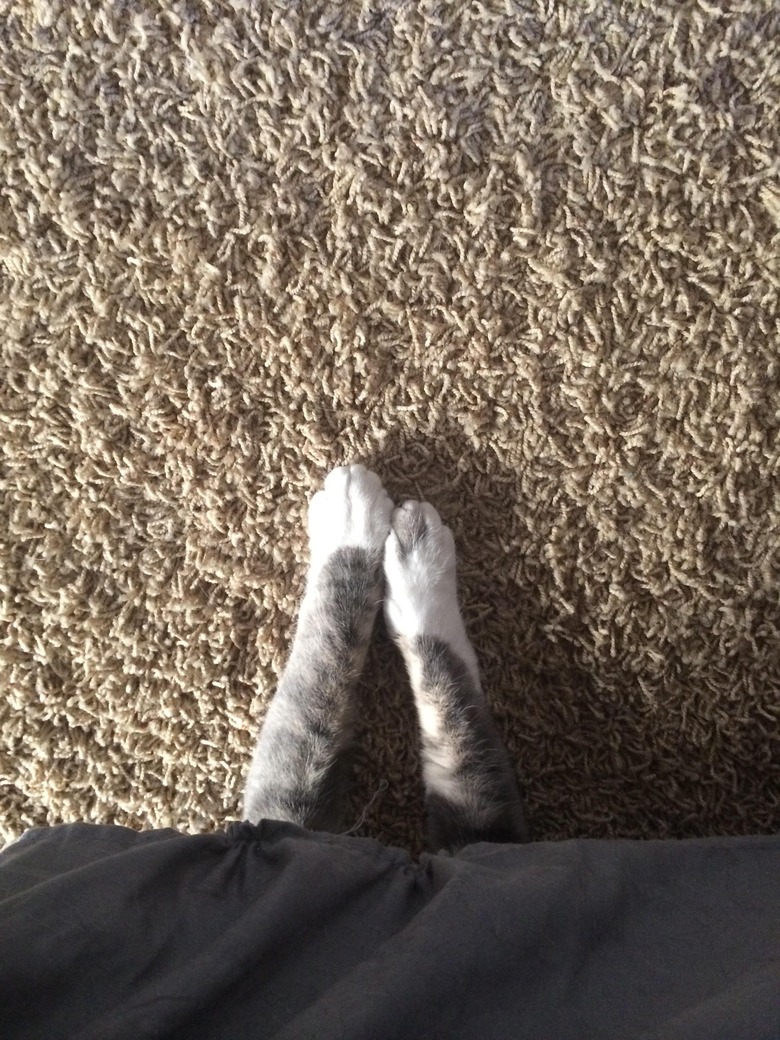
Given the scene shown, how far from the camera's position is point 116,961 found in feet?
1.82

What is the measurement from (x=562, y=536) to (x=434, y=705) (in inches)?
10.1

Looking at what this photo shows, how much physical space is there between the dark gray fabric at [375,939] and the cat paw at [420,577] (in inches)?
10.1

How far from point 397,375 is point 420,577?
25cm

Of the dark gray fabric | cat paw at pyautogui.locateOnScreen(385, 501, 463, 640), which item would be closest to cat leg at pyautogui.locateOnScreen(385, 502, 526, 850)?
→ cat paw at pyautogui.locateOnScreen(385, 501, 463, 640)

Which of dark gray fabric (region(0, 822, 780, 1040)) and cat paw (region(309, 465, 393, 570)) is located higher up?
cat paw (region(309, 465, 393, 570))

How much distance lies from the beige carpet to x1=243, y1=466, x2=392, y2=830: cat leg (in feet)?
0.17

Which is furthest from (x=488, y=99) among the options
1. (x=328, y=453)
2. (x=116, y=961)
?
(x=116, y=961)

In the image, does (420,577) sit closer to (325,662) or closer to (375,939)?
(325,662)

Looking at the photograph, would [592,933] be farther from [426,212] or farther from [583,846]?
[426,212]

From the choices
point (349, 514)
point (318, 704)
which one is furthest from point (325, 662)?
point (349, 514)

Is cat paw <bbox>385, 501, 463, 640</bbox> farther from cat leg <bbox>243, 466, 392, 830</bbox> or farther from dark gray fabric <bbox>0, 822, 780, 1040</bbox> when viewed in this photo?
dark gray fabric <bbox>0, 822, 780, 1040</bbox>

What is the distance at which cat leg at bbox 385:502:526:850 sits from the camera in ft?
2.77

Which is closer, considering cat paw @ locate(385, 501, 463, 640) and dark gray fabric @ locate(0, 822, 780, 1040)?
dark gray fabric @ locate(0, 822, 780, 1040)

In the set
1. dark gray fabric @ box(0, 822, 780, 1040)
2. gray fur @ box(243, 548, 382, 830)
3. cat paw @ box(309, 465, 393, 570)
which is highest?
cat paw @ box(309, 465, 393, 570)
